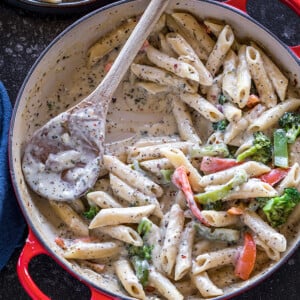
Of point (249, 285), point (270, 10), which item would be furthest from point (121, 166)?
point (270, 10)

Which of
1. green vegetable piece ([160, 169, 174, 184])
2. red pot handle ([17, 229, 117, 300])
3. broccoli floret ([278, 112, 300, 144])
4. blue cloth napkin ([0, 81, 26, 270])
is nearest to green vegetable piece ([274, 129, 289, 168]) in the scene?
broccoli floret ([278, 112, 300, 144])

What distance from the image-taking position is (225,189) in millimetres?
2252

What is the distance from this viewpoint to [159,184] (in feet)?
7.86

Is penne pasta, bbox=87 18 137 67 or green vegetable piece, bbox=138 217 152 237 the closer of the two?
green vegetable piece, bbox=138 217 152 237

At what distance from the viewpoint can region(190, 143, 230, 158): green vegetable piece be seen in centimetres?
234

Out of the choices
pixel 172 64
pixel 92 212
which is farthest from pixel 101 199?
pixel 172 64

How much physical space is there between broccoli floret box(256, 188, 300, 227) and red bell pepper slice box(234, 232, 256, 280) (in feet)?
0.31

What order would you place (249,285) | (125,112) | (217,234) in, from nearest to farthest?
(249,285) < (217,234) < (125,112)

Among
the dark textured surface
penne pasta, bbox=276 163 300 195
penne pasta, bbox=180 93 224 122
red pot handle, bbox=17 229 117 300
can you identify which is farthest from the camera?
the dark textured surface

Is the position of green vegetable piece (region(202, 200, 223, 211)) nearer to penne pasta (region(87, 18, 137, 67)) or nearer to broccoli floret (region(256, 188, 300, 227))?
Result: broccoli floret (region(256, 188, 300, 227))

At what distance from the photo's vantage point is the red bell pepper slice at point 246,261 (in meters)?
2.23

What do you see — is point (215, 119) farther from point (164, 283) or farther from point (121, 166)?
point (164, 283)

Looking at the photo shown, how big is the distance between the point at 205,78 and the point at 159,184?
0.36 metres

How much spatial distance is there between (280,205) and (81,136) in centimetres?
64
